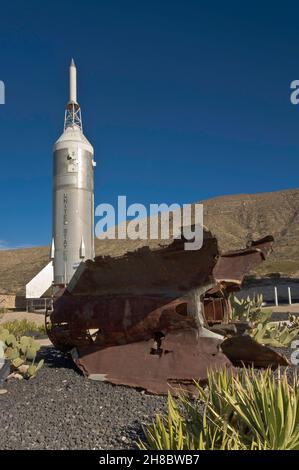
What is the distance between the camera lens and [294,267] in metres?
48.3

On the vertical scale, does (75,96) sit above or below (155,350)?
above

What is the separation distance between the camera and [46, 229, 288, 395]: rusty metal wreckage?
5.75 meters

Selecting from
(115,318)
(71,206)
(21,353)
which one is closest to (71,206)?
(71,206)

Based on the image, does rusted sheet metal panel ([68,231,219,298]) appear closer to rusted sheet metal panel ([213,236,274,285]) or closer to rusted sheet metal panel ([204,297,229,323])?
rusted sheet metal panel ([213,236,274,285])

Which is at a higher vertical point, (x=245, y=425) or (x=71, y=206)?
(x=71, y=206)

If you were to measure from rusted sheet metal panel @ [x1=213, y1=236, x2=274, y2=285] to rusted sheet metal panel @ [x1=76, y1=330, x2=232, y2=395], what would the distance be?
46.0 inches

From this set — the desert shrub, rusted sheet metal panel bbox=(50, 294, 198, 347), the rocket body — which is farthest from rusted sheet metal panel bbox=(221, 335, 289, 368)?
the rocket body

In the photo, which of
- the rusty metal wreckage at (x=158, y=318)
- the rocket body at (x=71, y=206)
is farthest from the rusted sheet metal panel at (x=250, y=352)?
the rocket body at (x=71, y=206)

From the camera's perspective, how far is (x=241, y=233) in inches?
3462

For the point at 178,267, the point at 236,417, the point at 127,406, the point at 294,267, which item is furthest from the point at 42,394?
the point at 294,267

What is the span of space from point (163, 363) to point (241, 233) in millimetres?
84186

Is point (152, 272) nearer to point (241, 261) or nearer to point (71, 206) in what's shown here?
point (241, 261)
